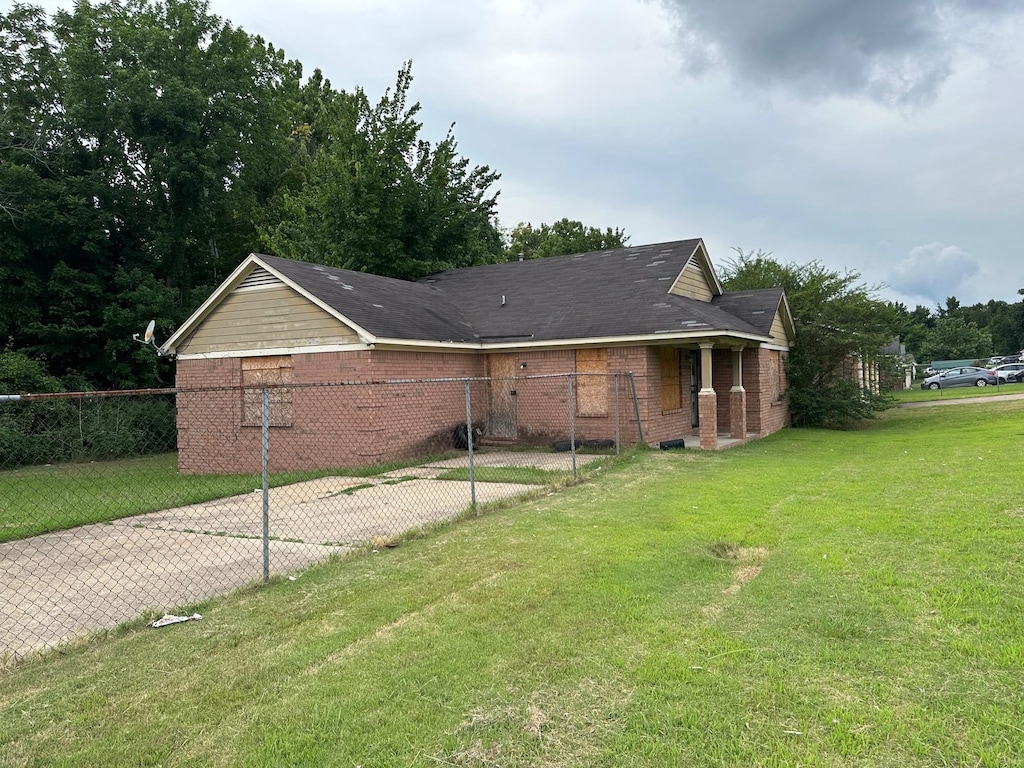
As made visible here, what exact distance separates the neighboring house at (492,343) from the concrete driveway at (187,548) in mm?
3308

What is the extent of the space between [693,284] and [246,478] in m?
12.2

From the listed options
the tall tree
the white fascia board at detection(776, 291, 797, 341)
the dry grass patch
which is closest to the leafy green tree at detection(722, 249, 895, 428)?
the white fascia board at detection(776, 291, 797, 341)

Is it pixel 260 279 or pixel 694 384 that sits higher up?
pixel 260 279

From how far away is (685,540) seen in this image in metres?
6.44

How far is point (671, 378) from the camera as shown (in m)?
16.4

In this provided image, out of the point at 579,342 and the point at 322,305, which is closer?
the point at 322,305

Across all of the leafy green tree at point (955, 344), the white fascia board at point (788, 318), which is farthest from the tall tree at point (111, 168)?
the leafy green tree at point (955, 344)

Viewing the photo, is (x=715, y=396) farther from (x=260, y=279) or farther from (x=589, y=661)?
(x=589, y=661)

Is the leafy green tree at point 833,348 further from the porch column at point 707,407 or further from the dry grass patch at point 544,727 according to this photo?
the dry grass patch at point 544,727

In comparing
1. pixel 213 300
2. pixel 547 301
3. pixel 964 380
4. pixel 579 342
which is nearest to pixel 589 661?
pixel 579 342

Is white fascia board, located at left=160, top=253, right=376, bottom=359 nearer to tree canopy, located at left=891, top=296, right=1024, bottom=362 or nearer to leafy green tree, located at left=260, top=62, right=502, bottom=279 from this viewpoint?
leafy green tree, located at left=260, top=62, right=502, bottom=279

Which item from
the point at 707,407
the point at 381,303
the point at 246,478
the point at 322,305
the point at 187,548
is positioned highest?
the point at 381,303

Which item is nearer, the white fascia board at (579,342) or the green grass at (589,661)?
the green grass at (589,661)

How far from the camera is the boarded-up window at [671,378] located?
52.1ft
